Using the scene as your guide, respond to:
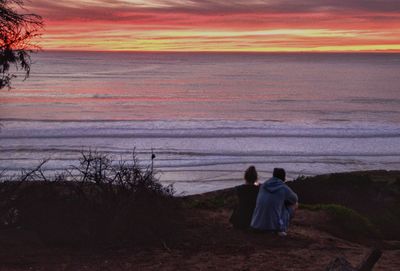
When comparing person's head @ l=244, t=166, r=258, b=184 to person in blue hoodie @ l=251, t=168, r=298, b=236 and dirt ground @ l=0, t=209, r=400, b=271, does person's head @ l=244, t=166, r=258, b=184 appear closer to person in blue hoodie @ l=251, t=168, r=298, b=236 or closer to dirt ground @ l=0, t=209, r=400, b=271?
person in blue hoodie @ l=251, t=168, r=298, b=236

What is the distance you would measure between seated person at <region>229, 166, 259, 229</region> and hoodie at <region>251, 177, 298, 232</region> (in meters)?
0.20

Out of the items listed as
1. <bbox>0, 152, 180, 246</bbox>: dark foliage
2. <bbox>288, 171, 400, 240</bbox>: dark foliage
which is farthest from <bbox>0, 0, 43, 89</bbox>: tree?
<bbox>288, 171, 400, 240</bbox>: dark foliage

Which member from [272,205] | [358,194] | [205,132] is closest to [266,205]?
[272,205]

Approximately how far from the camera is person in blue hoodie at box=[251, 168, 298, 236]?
9.72 meters

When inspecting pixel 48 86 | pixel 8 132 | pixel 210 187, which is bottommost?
pixel 210 187

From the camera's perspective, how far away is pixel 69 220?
9.43 m

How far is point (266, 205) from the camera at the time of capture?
383 inches

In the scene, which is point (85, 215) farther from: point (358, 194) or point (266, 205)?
point (358, 194)

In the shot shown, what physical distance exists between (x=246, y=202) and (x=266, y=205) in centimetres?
58

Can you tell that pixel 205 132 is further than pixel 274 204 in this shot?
Yes

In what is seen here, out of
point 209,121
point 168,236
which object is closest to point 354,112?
point 209,121

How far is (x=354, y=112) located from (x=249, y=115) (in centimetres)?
888

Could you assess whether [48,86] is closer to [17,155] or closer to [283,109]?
[283,109]

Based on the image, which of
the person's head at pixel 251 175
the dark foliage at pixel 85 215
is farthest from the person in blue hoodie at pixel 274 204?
the dark foliage at pixel 85 215
